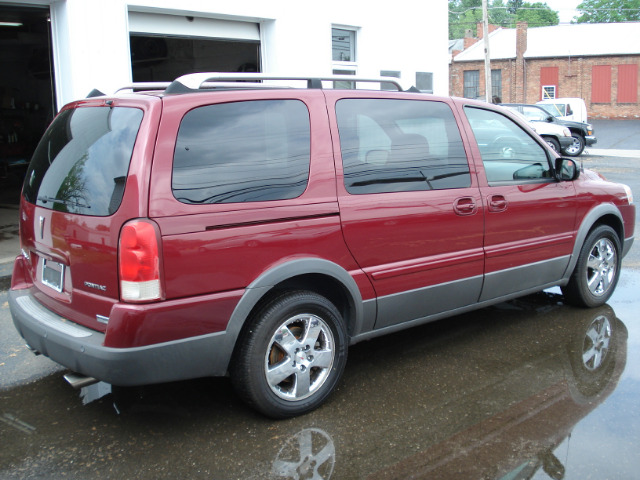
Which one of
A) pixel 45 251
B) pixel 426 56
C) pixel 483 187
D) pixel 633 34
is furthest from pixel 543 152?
pixel 633 34

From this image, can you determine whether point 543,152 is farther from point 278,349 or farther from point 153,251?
point 153,251

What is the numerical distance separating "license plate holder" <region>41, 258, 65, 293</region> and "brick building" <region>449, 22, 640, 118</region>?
46.8 metres

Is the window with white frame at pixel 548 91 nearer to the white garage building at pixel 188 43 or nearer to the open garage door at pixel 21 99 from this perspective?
the white garage building at pixel 188 43

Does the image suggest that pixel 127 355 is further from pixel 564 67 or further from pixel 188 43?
pixel 564 67

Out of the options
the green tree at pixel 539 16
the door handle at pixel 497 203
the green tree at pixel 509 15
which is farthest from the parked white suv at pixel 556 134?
the green tree at pixel 539 16

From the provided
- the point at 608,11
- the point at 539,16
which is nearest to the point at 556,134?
the point at 608,11

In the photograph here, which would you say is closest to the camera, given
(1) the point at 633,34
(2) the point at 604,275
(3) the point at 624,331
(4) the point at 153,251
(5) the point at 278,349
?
(4) the point at 153,251

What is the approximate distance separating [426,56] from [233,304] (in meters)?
10.9

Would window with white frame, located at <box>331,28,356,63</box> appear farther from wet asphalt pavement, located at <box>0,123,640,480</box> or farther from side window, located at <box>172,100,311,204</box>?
side window, located at <box>172,100,311,204</box>

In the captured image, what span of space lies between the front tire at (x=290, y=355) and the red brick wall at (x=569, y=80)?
4594 cm

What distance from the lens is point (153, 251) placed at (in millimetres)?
3014

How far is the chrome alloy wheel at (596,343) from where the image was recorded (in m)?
4.39

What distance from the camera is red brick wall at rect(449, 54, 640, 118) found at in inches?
1740

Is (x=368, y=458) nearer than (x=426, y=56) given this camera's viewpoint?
Yes
